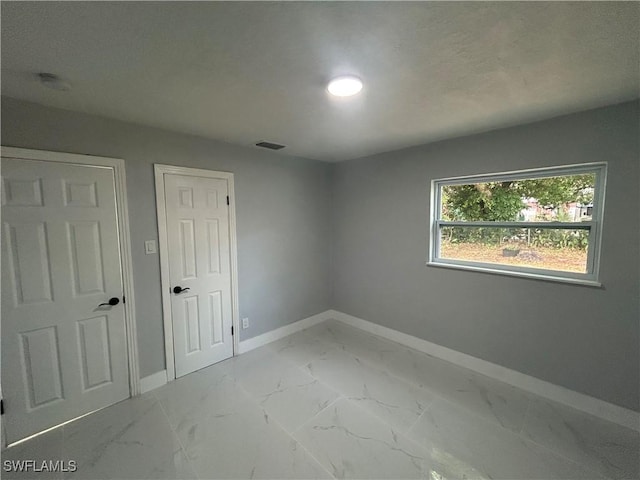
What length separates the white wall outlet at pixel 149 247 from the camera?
7.57 ft

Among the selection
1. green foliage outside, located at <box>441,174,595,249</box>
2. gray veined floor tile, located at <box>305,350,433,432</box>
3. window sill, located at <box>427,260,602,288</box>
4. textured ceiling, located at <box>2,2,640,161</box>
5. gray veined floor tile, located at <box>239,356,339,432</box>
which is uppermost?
textured ceiling, located at <box>2,2,640,161</box>

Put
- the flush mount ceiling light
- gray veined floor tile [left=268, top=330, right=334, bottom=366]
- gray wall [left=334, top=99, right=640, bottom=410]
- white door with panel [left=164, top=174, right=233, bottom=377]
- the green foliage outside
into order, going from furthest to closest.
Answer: gray veined floor tile [left=268, top=330, right=334, bottom=366] → white door with panel [left=164, top=174, right=233, bottom=377] → the green foliage outside → gray wall [left=334, top=99, right=640, bottom=410] → the flush mount ceiling light

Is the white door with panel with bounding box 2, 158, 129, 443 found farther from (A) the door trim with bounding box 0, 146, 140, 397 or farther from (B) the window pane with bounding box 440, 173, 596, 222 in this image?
(B) the window pane with bounding box 440, 173, 596, 222

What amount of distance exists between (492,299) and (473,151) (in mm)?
1465

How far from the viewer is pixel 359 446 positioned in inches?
69.4

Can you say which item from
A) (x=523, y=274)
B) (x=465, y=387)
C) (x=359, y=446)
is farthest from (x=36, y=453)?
(x=523, y=274)

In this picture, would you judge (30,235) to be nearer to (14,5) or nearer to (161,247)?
(161,247)

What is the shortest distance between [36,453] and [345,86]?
3112 mm

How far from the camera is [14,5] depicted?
943 mm

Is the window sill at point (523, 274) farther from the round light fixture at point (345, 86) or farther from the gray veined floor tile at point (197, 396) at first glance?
the gray veined floor tile at point (197, 396)

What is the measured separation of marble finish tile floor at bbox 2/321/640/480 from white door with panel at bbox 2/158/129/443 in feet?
0.76

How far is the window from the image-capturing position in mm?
2090

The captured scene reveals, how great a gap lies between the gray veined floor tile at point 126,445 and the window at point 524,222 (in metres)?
2.82

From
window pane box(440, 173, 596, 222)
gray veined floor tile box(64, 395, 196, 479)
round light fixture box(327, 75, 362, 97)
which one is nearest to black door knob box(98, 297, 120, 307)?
gray veined floor tile box(64, 395, 196, 479)
